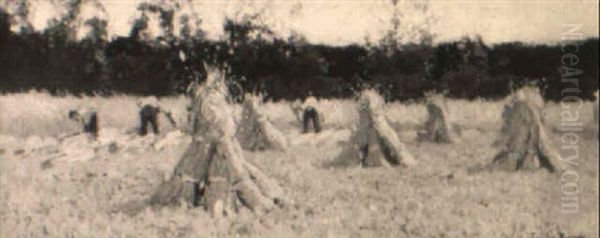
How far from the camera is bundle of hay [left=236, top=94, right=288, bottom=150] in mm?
18328

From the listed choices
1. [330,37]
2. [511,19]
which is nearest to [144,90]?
[330,37]

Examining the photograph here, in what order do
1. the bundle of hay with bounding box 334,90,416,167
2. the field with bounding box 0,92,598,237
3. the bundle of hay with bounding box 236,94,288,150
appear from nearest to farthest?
the field with bounding box 0,92,598,237, the bundle of hay with bounding box 334,90,416,167, the bundle of hay with bounding box 236,94,288,150

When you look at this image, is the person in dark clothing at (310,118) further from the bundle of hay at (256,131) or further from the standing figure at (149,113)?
the standing figure at (149,113)

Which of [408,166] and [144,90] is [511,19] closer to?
[408,166]

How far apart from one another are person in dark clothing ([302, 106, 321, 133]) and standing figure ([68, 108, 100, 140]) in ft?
17.5

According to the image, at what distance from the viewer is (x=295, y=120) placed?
24.0m

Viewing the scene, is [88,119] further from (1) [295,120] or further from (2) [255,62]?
(1) [295,120]

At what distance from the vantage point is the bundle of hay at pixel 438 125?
19938mm

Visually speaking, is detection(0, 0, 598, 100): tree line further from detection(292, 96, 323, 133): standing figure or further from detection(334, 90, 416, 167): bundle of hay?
detection(334, 90, 416, 167): bundle of hay

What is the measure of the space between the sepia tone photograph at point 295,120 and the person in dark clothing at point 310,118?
0.04 m

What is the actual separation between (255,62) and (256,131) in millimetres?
3597

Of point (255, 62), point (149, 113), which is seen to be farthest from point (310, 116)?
point (149, 113)

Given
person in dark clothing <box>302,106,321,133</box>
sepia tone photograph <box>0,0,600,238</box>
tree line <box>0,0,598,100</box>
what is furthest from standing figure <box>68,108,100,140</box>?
person in dark clothing <box>302,106,321,133</box>

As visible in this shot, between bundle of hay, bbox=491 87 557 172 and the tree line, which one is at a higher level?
the tree line
